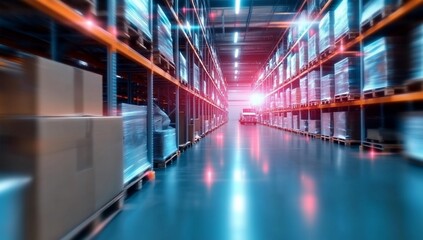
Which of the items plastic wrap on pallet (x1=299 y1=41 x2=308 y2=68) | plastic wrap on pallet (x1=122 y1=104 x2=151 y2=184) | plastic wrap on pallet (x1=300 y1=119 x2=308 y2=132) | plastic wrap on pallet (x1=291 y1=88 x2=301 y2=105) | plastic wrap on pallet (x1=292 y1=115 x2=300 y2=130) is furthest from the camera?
plastic wrap on pallet (x1=292 y1=115 x2=300 y2=130)

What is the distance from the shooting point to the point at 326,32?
7.53 m

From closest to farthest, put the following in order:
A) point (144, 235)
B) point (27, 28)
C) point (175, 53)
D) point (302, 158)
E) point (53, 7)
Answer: point (53, 7) < point (144, 235) < point (27, 28) < point (302, 158) < point (175, 53)

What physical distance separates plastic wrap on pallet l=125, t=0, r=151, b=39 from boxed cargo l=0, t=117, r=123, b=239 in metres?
1.33

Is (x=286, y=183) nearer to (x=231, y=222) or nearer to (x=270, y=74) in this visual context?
(x=231, y=222)

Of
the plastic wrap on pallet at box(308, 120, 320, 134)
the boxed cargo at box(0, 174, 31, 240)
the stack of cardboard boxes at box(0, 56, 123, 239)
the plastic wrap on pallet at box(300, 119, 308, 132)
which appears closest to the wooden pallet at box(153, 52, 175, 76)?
the stack of cardboard boxes at box(0, 56, 123, 239)

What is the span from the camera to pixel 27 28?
251 centimetres

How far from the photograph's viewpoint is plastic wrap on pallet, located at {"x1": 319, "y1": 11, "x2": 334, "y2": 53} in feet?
24.0

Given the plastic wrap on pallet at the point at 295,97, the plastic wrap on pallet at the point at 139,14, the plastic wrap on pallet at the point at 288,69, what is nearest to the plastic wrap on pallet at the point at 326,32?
the plastic wrap on pallet at the point at 295,97

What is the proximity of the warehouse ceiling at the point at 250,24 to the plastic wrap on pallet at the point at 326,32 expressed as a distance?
15.0 feet

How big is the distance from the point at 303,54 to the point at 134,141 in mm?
8750

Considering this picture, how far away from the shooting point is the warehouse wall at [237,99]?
37.6 metres

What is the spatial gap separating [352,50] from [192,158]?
462 centimetres

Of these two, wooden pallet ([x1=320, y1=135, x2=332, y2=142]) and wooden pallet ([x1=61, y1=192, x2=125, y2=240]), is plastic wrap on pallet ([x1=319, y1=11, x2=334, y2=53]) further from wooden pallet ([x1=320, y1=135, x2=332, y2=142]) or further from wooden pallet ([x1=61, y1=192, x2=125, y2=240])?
wooden pallet ([x1=61, y1=192, x2=125, y2=240])

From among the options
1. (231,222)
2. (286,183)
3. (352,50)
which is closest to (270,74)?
(352,50)
